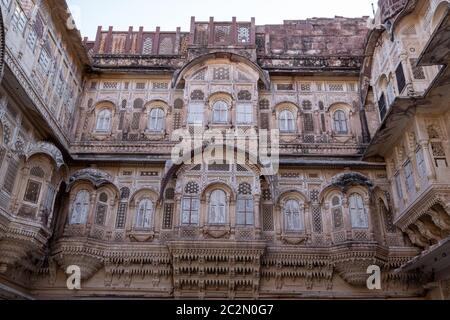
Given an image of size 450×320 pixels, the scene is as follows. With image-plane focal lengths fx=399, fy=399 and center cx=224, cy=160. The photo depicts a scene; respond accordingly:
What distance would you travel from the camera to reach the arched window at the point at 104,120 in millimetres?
15511

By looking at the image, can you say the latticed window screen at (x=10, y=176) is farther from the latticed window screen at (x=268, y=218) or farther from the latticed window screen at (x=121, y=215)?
the latticed window screen at (x=268, y=218)

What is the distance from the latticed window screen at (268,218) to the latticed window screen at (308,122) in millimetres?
3618

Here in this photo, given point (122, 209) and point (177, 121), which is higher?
point (177, 121)

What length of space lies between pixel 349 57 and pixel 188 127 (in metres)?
7.32

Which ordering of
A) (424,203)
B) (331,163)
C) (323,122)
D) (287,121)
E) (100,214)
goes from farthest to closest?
(287,121) → (323,122) → (331,163) → (100,214) → (424,203)

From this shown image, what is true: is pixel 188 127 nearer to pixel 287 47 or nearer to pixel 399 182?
pixel 287 47

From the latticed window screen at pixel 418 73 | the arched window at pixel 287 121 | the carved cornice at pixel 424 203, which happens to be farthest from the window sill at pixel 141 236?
the latticed window screen at pixel 418 73

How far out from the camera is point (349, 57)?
16406 mm

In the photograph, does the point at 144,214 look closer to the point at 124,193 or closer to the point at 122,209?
the point at 122,209

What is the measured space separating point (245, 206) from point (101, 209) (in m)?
4.88

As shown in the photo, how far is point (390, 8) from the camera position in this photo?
13.2 m

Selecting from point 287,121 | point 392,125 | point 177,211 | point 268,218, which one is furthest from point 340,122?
point 177,211

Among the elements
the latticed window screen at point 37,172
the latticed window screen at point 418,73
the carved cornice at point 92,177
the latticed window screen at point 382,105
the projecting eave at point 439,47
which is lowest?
the latticed window screen at point 37,172

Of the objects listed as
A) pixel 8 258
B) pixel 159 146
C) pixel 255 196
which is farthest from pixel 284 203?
pixel 8 258
